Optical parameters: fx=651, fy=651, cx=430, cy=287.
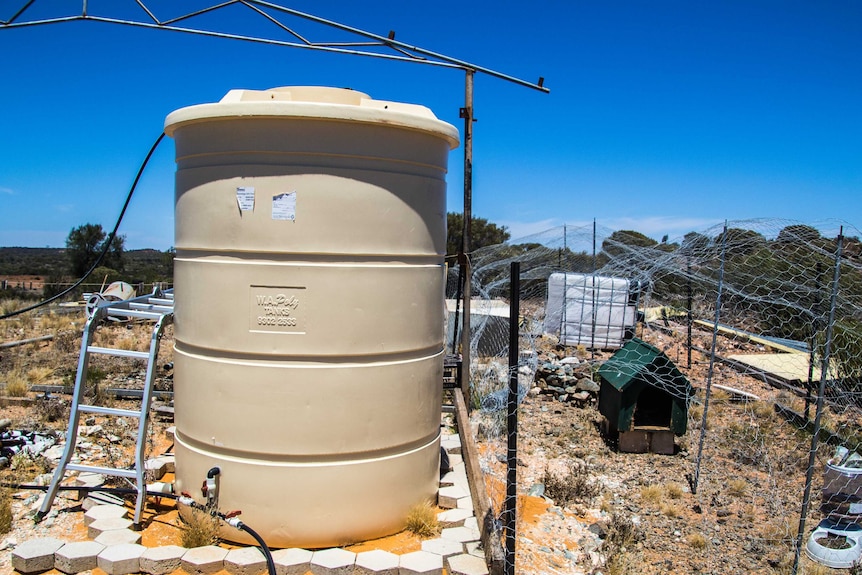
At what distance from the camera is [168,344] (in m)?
14.0

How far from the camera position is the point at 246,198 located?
4004 mm

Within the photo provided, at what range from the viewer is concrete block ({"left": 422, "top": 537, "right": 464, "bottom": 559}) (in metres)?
4.00

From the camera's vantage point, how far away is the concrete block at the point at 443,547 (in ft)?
13.1

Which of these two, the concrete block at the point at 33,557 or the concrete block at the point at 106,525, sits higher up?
the concrete block at the point at 106,525

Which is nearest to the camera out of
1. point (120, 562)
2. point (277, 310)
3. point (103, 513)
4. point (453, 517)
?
point (120, 562)

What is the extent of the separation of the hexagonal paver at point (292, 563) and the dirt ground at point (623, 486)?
2.11 ft

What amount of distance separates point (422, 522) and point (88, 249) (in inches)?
1659

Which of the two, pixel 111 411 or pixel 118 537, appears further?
pixel 111 411

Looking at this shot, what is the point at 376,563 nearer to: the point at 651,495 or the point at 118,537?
the point at 118,537

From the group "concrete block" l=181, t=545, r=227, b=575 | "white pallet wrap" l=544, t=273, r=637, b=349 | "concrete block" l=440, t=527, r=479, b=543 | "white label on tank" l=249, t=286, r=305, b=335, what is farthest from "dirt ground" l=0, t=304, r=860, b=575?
"white pallet wrap" l=544, t=273, r=637, b=349

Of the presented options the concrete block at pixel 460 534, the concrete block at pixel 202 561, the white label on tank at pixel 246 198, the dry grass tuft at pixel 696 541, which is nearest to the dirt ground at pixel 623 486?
the dry grass tuft at pixel 696 541

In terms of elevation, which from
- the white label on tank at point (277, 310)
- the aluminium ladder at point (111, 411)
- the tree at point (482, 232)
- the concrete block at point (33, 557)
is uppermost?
the tree at point (482, 232)

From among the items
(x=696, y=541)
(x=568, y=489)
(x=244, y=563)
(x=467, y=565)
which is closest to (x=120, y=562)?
(x=244, y=563)

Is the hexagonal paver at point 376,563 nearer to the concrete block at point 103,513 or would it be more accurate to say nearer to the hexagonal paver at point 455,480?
the hexagonal paver at point 455,480
